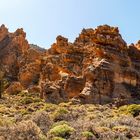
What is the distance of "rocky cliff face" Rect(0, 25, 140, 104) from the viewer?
53188 millimetres

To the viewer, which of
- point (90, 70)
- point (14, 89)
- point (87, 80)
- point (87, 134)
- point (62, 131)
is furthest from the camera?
point (14, 89)

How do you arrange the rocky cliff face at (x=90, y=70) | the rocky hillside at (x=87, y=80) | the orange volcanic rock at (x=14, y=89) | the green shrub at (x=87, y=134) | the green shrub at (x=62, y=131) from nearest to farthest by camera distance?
the green shrub at (x=87, y=134) → the green shrub at (x=62, y=131) → the rocky hillside at (x=87, y=80) → the rocky cliff face at (x=90, y=70) → the orange volcanic rock at (x=14, y=89)

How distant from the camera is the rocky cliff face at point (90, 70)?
53.2 m

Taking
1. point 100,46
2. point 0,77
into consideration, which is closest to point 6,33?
point 0,77

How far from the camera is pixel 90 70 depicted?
55.7 m

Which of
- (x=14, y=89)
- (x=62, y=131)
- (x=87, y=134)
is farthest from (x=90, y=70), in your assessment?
(x=87, y=134)

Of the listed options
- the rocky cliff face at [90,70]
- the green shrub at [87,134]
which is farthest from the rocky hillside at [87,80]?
the green shrub at [87,134]

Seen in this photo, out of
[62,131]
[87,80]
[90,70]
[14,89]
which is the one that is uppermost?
[90,70]

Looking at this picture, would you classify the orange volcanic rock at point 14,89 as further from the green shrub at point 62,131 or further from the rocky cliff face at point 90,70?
the green shrub at point 62,131

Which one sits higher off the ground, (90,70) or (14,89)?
(90,70)

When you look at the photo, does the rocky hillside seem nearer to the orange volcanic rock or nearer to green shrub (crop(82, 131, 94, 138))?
the orange volcanic rock

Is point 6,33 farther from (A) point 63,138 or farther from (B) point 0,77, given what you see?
(A) point 63,138

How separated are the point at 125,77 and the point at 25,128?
39934mm

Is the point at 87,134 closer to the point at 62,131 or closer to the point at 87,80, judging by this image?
the point at 62,131
